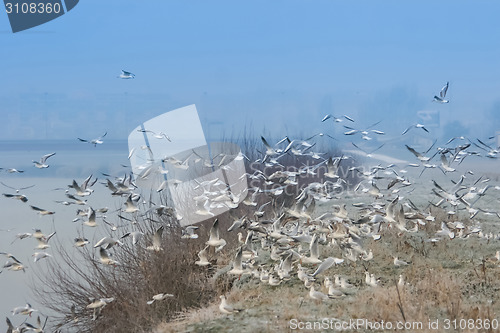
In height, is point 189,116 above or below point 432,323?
above

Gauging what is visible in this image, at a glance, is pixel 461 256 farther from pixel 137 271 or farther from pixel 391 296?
pixel 137 271

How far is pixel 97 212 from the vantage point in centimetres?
956

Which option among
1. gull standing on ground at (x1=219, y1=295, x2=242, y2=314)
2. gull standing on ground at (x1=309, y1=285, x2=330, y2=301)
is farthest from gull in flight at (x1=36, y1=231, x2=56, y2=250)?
gull standing on ground at (x1=309, y1=285, x2=330, y2=301)

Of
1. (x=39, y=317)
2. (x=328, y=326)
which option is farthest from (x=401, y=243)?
(x=39, y=317)

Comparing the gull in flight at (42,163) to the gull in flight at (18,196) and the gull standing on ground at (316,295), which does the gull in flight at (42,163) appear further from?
the gull standing on ground at (316,295)

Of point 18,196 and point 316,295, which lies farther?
point 18,196

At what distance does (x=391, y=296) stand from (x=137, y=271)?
440 centimetres

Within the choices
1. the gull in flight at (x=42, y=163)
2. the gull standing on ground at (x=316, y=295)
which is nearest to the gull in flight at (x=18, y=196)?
the gull in flight at (x=42, y=163)

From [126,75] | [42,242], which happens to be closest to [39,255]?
[42,242]
